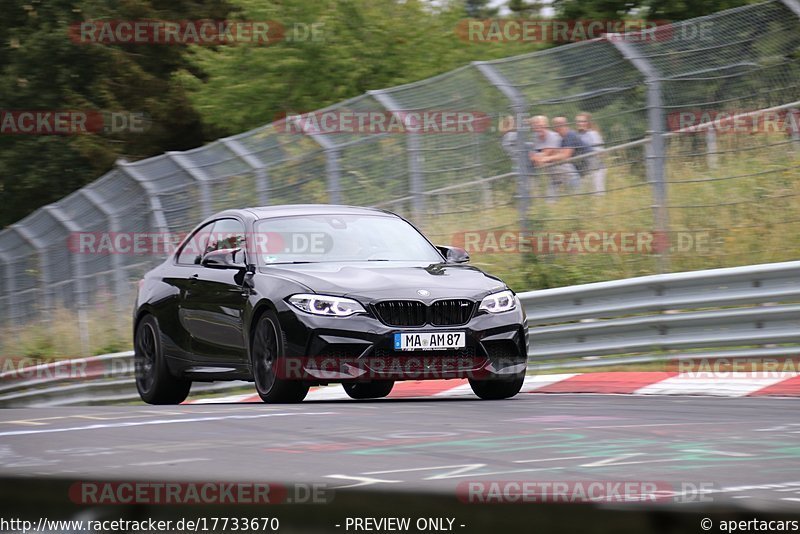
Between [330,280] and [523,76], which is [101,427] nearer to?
[330,280]

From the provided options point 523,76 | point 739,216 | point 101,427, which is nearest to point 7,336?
point 523,76

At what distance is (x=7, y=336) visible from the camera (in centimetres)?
2597

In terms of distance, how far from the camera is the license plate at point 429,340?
9094 mm

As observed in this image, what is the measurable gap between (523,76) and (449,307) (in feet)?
16.9

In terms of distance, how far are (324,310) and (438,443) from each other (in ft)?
9.56

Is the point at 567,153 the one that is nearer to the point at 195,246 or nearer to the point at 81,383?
the point at 195,246

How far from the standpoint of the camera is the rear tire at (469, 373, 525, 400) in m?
9.80

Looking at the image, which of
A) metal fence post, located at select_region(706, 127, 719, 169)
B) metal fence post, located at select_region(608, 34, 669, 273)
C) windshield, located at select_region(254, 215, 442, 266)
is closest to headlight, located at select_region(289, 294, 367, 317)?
windshield, located at select_region(254, 215, 442, 266)

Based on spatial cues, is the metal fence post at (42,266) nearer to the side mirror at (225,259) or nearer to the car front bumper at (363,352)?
the side mirror at (225,259)

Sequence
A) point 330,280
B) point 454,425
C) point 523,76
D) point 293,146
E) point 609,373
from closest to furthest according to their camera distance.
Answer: point 454,425 < point 330,280 < point 609,373 < point 523,76 < point 293,146

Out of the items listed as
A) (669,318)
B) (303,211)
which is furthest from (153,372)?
(669,318)

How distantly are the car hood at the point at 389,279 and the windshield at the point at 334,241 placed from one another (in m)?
0.18

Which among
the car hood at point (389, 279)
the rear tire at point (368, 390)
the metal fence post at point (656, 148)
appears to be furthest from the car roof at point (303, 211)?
the metal fence post at point (656, 148)

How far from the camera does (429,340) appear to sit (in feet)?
30.1
